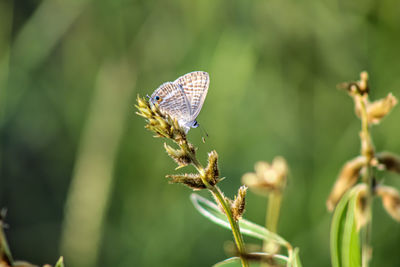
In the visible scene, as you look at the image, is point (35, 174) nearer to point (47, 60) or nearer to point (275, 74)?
point (47, 60)

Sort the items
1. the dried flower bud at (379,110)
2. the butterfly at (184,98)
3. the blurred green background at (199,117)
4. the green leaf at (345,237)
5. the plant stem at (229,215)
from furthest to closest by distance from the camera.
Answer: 1. the blurred green background at (199,117)
2. the butterfly at (184,98)
3. the dried flower bud at (379,110)
4. the green leaf at (345,237)
5. the plant stem at (229,215)

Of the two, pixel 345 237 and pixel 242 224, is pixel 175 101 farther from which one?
pixel 345 237

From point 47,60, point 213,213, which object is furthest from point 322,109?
point 213,213

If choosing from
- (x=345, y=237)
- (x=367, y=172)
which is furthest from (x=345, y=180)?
(x=345, y=237)

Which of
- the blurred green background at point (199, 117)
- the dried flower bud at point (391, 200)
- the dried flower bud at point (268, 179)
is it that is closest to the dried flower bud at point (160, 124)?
the dried flower bud at point (268, 179)

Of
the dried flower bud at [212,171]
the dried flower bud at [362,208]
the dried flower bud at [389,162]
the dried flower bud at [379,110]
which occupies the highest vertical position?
the dried flower bud at [379,110]

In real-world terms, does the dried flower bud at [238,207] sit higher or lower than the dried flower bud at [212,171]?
lower

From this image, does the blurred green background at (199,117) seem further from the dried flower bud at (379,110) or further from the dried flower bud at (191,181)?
the dried flower bud at (191,181)

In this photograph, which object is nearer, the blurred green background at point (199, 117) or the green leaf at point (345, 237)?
the green leaf at point (345, 237)
